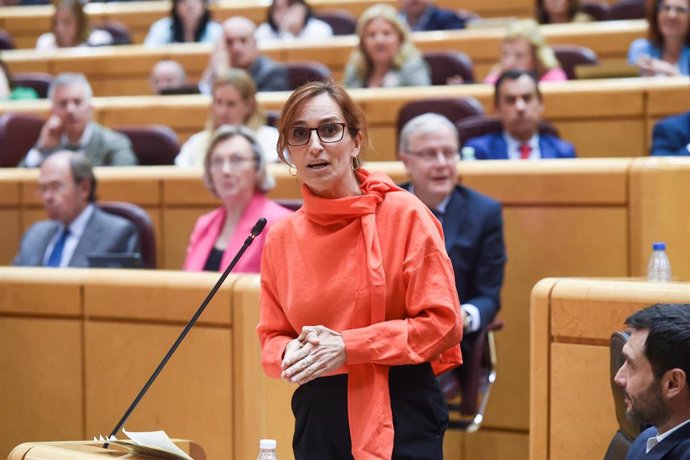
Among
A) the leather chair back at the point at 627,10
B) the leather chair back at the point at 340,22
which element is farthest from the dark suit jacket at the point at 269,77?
the leather chair back at the point at 627,10

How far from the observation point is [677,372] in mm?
1110

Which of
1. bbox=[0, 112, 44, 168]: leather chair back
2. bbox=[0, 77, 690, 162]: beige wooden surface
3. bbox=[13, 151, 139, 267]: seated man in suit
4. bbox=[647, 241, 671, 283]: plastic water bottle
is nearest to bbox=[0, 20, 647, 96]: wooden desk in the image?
bbox=[0, 77, 690, 162]: beige wooden surface

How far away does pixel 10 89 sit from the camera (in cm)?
371

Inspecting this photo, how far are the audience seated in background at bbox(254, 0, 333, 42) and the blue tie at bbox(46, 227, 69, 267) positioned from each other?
1.80 meters

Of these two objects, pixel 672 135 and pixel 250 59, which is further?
pixel 250 59

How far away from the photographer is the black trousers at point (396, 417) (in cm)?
115

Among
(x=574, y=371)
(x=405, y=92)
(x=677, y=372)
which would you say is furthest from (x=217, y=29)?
(x=677, y=372)

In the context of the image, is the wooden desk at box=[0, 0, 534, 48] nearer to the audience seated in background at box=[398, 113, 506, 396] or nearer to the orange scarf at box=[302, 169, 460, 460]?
the audience seated in background at box=[398, 113, 506, 396]

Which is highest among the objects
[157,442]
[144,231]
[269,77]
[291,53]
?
[291,53]

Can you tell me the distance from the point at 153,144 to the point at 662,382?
6.89 feet

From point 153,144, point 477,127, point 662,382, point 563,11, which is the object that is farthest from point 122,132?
point 662,382

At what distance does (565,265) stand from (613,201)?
16 centimetres

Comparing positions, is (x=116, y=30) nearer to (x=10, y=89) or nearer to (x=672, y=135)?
(x=10, y=89)

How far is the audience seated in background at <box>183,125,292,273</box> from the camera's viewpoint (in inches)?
87.0
